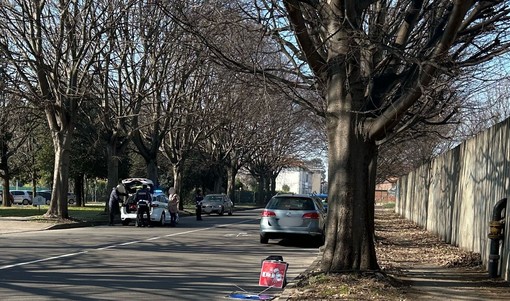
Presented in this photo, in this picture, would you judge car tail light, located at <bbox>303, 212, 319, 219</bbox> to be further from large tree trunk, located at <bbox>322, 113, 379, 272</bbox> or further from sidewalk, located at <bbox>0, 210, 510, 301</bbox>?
large tree trunk, located at <bbox>322, 113, 379, 272</bbox>

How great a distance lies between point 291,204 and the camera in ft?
63.3

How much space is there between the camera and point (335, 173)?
1070 cm

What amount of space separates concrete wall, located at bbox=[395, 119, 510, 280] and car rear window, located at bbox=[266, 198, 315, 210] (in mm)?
4306

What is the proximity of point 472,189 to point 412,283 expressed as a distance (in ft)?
17.4

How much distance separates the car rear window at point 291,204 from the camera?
19.1 meters

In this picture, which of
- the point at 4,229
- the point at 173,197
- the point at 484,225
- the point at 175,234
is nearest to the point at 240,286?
the point at 484,225

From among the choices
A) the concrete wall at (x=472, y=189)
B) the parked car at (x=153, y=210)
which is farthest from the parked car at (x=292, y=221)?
the parked car at (x=153, y=210)

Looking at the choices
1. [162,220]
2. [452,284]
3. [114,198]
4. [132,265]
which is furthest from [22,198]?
[452,284]

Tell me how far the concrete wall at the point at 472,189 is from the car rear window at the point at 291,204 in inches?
170

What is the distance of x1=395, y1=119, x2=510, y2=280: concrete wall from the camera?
1223 cm

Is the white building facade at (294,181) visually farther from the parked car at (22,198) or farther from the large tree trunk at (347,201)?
the large tree trunk at (347,201)

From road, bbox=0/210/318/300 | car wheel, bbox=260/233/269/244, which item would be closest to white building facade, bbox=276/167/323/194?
car wheel, bbox=260/233/269/244

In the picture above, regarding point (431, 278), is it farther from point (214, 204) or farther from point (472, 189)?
point (214, 204)

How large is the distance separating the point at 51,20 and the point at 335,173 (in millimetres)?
19016
